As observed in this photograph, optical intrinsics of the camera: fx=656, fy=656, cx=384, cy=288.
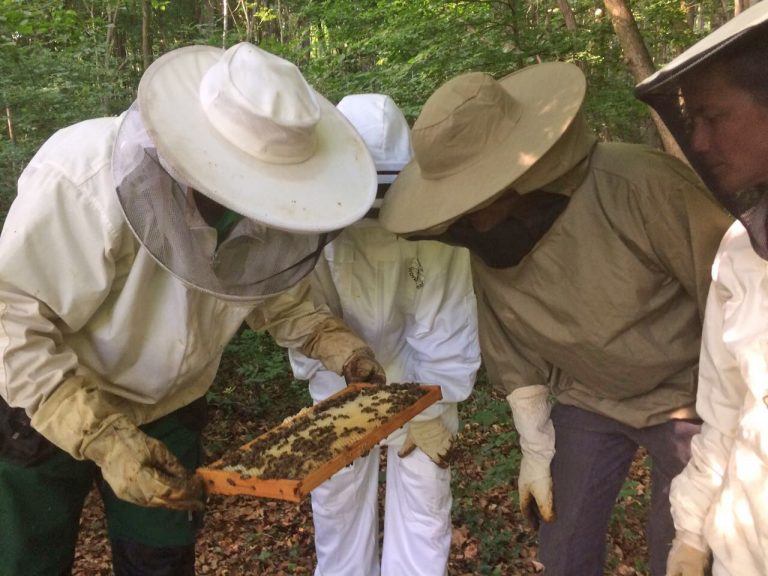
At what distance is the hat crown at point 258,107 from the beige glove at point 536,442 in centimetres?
148

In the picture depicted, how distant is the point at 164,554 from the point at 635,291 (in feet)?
7.01

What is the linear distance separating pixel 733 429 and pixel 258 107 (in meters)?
1.72

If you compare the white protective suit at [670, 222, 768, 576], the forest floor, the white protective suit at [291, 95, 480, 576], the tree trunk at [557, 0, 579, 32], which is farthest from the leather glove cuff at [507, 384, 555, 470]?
the tree trunk at [557, 0, 579, 32]

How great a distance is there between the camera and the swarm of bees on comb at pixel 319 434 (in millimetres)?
2369

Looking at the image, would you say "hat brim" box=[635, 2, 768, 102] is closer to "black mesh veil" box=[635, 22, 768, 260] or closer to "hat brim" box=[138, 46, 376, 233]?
"black mesh veil" box=[635, 22, 768, 260]

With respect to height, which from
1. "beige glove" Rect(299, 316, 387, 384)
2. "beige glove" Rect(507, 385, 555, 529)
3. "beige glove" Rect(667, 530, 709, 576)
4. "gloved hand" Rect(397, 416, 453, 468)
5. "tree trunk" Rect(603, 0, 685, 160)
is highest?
"tree trunk" Rect(603, 0, 685, 160)

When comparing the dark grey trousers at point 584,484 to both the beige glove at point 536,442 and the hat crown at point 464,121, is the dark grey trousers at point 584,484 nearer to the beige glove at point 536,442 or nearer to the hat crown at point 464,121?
the beige glove at point 536,442

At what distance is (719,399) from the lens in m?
1.87

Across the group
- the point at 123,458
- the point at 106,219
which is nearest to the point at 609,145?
the point at 106,219

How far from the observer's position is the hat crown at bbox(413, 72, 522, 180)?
238 cm

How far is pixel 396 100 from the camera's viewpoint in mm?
6516

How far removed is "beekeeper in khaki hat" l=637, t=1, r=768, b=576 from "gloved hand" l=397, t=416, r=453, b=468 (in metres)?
1.59

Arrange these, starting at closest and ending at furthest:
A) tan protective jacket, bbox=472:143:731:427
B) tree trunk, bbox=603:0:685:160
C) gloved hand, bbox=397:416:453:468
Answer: tan protective jacket, bbox=472:143:731:427
gloved hand, bbox=397:416:453:468
tree trunk, bbox=603:0:685:160

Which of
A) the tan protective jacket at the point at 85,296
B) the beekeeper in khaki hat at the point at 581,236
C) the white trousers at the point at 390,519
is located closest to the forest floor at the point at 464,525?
the white trousers at the point at 390,519
